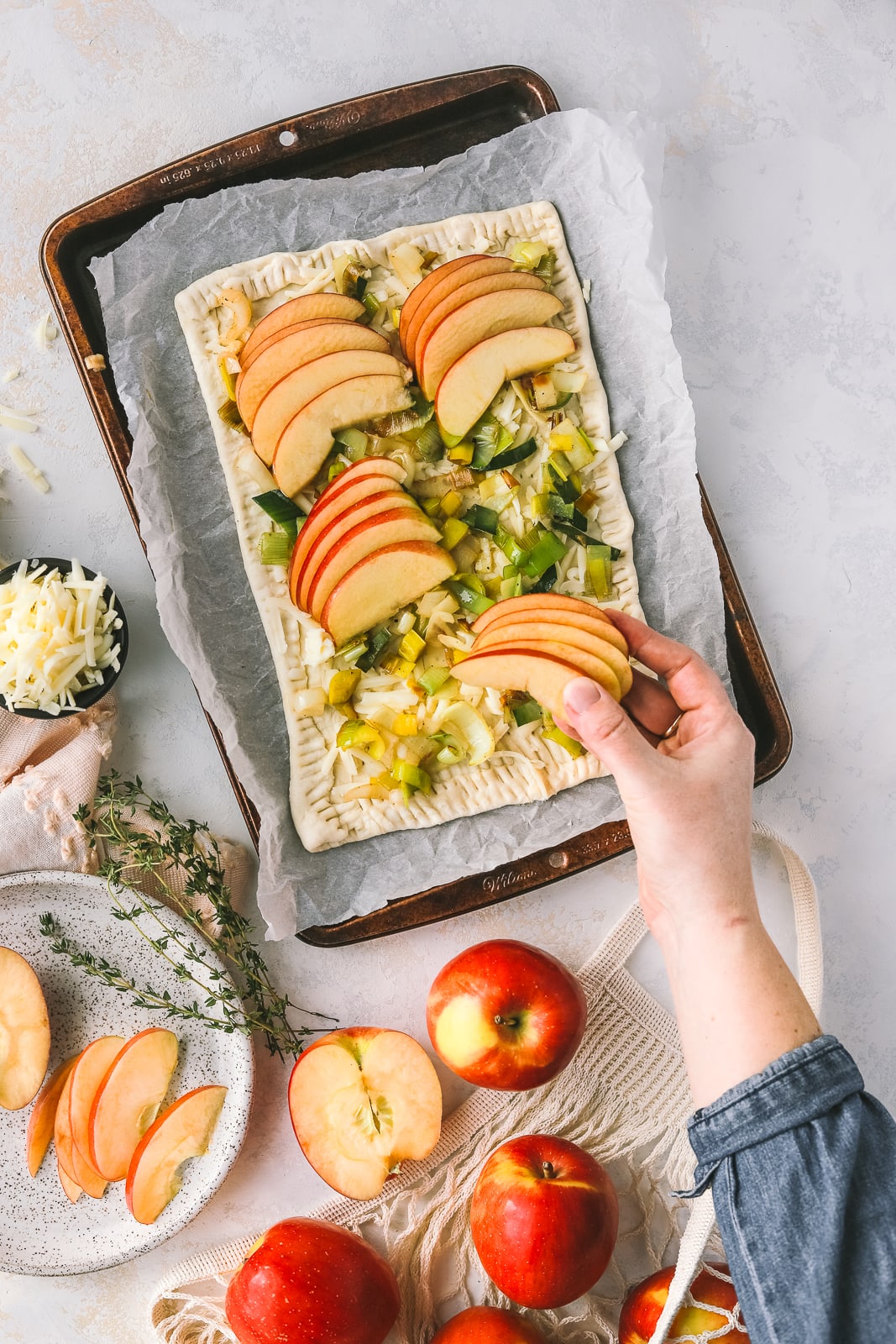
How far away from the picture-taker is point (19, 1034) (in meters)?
2.28

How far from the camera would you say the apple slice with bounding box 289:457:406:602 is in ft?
7.39

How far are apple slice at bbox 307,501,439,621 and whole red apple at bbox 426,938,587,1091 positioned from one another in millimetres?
914

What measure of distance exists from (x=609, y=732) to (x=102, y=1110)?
1478 mm

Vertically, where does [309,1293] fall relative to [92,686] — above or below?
below

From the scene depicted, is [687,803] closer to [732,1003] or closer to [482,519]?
[732,1003]

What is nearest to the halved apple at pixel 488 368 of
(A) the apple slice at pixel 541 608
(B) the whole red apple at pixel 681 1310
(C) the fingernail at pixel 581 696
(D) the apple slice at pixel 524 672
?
(A) the apple slice at pixel 541 608

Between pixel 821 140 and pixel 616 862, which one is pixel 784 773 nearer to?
pixel 616 862

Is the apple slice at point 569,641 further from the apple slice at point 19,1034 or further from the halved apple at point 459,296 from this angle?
the apple slice at point 19,1034

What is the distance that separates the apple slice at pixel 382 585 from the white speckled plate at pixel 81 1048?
0.81 meters

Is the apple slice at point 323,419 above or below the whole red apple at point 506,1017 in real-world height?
above

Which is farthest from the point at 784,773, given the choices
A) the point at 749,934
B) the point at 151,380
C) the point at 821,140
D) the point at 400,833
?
the point at 151,380

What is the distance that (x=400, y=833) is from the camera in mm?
2355

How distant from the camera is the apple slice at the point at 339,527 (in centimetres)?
222

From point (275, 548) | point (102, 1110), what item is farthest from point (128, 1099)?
point (275, 548)
